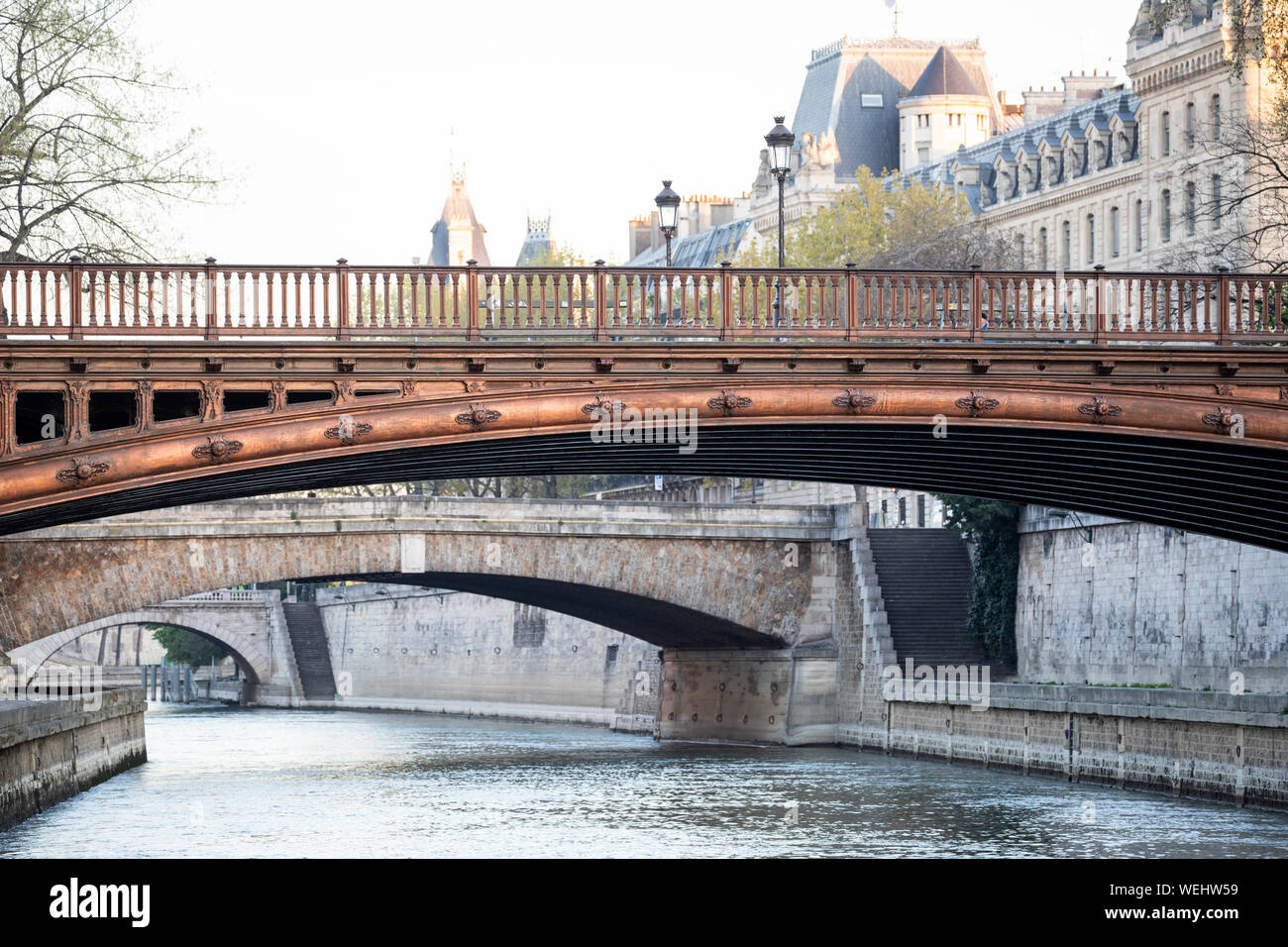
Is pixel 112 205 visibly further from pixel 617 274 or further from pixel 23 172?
pixel 617 274

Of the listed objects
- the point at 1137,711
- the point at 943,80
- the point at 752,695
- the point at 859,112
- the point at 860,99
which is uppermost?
the point at 943,80

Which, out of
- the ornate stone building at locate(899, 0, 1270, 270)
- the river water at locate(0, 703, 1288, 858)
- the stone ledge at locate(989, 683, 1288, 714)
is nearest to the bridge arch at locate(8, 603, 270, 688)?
the river water at locate(0, 703, 1288, 858)

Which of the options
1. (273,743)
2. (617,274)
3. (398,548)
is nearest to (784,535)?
(398,548)

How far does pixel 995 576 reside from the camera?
161 feet

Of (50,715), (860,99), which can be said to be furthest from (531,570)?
(860,99)

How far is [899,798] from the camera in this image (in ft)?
116

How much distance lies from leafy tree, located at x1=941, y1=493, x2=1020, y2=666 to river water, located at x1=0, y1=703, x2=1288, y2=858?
4.82 m

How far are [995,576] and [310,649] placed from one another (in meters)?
35.3

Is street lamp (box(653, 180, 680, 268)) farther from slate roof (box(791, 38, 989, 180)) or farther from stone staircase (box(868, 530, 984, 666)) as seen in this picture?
slate roof (box(791, 38, 989, 180))

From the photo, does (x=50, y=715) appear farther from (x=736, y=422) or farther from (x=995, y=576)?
(x=995, y=576)

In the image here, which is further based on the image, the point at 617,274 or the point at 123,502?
the point at 123,502

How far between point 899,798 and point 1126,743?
12.1 feet

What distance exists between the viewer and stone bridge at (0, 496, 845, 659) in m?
43.2
